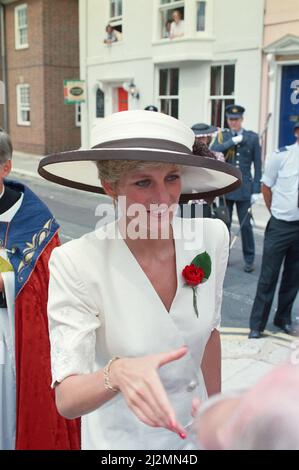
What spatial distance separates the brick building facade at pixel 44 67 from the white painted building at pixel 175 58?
214 centimetres

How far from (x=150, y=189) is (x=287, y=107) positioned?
34.3 ft

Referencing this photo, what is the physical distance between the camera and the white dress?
137 centimetres

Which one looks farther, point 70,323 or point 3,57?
point 3,57

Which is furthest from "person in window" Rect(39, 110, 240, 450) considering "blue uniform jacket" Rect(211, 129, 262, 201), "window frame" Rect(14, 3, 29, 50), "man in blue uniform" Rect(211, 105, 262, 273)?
"window frame" Rect(14, 3, 29, 50)

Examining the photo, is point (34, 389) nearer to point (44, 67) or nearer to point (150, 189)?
point (150, 189)

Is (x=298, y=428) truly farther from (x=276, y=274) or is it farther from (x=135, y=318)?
(x=276, y=274)

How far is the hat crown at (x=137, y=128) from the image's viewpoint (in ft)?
4.64

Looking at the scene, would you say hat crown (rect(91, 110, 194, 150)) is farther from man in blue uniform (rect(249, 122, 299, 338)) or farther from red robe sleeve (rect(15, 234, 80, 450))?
man in blue uniform (rect(249, 122, 299, 338))

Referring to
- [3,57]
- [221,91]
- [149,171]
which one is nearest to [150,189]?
[149,171]

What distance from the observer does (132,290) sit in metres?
1.45

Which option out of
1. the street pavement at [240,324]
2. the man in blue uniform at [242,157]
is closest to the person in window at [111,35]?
the street pavement at [240,324]

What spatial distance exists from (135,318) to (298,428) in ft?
3.04
